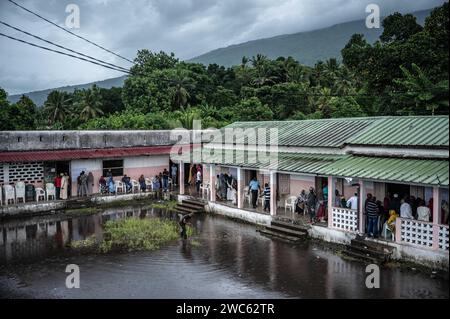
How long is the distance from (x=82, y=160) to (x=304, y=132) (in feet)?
40.7

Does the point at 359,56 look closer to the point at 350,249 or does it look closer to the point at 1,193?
the point at 350,249

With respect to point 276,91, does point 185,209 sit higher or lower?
lower

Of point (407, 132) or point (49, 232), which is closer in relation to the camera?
point (407, 132)

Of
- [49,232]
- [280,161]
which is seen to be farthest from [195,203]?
[49,232]

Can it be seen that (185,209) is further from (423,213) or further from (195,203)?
(423,213)

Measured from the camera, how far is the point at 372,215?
42.3ft

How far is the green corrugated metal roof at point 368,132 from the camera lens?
13.2 meters

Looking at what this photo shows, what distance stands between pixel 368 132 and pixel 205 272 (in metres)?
8.19

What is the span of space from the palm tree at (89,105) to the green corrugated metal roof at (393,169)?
44.6 metres

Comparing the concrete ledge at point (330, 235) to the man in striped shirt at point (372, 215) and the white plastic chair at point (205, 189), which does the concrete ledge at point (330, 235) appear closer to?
the man in striped shirt at point (372, 215)

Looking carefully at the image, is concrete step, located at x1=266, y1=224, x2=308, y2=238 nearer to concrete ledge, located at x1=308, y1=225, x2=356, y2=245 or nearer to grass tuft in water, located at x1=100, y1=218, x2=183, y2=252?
concrete ledge, located at x1=308, y1=225, x2=356, y2=245

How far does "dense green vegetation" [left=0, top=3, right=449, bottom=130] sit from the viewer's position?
2458 centimetres

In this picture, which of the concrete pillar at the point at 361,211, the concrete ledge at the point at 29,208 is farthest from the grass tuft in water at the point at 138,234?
the concrete pillar at the point at 361,211

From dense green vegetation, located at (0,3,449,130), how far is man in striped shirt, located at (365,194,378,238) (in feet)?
34.9
